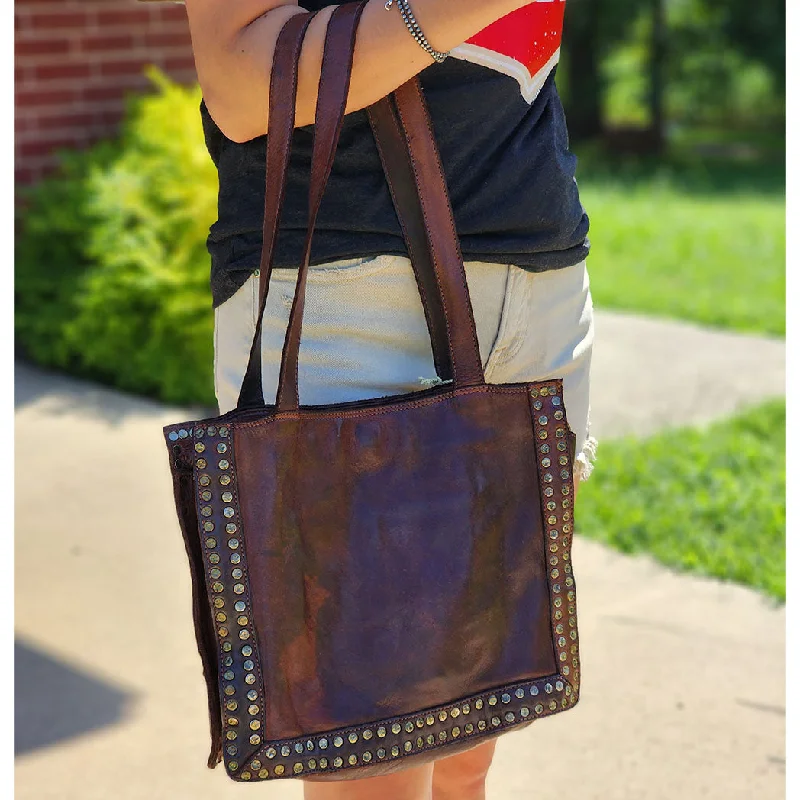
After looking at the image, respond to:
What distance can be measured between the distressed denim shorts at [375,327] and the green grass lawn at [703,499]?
2220 millimetres

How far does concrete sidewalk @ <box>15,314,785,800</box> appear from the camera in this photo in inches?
110

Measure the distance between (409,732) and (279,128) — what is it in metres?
0.71

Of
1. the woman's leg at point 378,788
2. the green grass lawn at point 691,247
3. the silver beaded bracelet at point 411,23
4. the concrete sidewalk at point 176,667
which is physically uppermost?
the silver beaded bracelet at point 411,23

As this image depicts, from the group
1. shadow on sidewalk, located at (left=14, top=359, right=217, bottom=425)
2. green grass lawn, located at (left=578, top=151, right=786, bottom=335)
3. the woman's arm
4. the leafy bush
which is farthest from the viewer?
green grass lawn, located at (left=578, top=151, right=786, bottom=335)

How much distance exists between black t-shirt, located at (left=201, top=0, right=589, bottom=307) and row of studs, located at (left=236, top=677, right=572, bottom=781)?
1.78ft

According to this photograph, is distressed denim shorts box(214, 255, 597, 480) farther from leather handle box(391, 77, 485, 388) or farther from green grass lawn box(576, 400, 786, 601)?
green grass lawn box(576, 400, 786, 601)

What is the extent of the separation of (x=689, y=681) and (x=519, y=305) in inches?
72.5

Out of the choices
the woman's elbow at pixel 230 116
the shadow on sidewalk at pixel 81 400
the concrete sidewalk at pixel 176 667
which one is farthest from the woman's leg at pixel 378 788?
the shadow on sidewalk at pixel 81 400


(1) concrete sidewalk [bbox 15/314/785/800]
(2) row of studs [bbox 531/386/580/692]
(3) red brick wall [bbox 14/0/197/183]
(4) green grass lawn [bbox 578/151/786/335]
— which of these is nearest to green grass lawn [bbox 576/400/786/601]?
(1) concrete sidewalk [bbox 15/314/785/800]

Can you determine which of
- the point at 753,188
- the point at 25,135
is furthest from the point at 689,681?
the point at 753,188

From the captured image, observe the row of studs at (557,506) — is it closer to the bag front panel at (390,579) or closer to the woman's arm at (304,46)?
the bag front panel at (390,579)

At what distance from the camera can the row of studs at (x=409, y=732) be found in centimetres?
140

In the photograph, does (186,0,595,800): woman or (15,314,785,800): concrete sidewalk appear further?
(15,314,785,800): concrete sidewalk

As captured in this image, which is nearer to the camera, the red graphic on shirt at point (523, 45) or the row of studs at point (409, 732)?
the row of studs at point (409, 732)
